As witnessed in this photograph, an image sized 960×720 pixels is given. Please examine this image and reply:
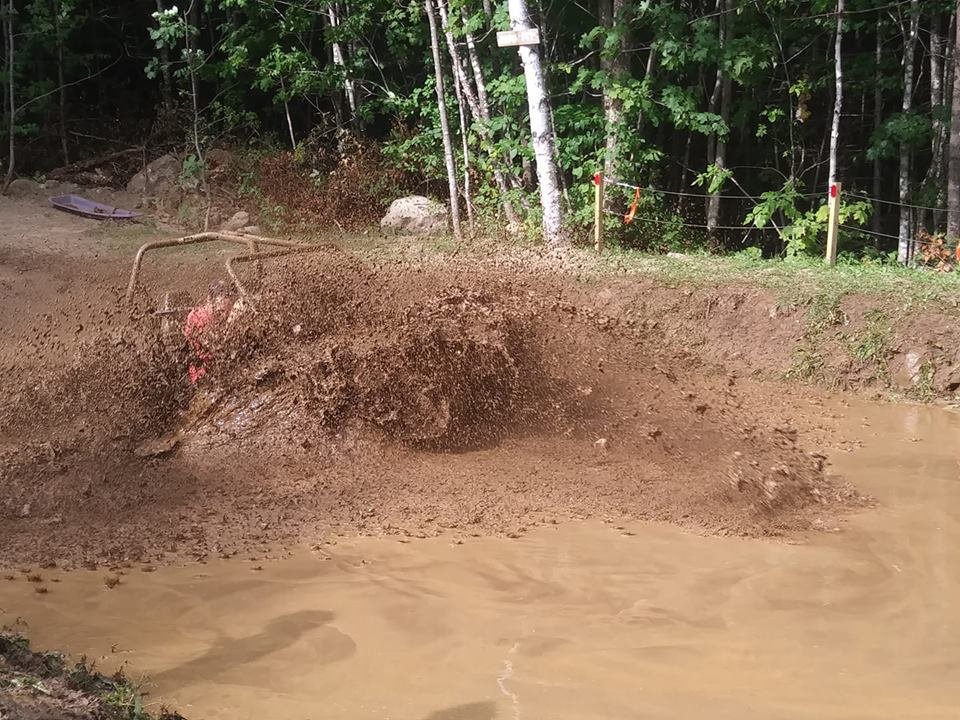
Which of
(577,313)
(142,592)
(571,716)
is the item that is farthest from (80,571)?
(577,313)

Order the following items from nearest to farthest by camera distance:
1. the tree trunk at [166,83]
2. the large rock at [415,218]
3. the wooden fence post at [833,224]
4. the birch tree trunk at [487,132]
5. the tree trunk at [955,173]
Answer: the wooden fence post at [833,224], the tree trunk at [955,173], the birch tree trunk at [487,132], the large rock at [415,218], the tree trunk at [166,83]

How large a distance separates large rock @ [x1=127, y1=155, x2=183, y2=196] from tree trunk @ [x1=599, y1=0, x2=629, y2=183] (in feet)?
24.1

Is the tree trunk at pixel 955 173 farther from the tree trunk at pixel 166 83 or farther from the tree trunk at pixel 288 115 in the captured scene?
the tree trunk at pixel 166 83

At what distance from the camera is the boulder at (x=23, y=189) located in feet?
54.1

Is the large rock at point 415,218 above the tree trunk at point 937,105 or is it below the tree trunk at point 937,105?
below

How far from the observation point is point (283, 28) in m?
16.7

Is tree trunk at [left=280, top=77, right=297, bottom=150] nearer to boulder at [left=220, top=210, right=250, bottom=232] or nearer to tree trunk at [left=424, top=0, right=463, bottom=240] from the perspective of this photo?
boulder at [left=220, top=210, right=250, bottom=232]

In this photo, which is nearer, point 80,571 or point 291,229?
point 80,571

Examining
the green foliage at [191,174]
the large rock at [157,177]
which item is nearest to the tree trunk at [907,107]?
the green foliage at [191,174]

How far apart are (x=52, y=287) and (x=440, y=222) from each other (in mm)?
5691

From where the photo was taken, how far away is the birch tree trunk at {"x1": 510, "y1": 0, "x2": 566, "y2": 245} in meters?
12.6

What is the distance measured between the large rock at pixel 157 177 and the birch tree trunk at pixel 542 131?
6.82 meters

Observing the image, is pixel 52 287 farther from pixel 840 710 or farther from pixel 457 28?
pixel 840 710

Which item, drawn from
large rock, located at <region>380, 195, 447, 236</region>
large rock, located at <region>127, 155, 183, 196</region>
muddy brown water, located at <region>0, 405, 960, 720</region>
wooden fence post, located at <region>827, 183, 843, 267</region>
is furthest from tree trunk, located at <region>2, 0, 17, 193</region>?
muddy brown water, located at <region>0, 405, 960, 720</region>
